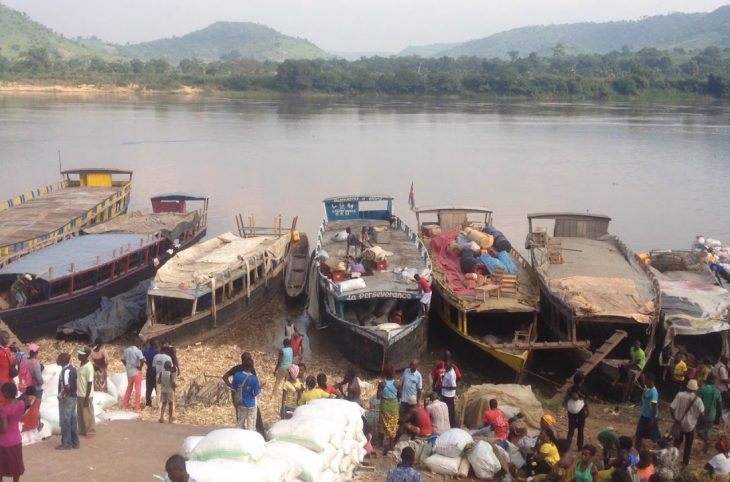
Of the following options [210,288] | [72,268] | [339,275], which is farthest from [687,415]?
[72,268]

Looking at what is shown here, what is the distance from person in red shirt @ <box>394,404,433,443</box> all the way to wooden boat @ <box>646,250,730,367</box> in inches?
282

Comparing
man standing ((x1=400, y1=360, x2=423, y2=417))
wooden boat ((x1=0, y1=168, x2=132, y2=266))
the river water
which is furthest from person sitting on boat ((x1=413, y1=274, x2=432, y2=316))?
wooden boat ((x1=0, y1=168, x2=132, y2=266))

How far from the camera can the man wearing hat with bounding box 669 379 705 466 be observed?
33.8 feet

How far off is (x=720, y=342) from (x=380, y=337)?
746cm

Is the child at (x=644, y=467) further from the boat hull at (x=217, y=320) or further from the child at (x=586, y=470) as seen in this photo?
the boat hull at (x=217, y=320)

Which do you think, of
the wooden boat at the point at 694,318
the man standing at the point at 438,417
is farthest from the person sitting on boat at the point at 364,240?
the man standing at the point at 438,417

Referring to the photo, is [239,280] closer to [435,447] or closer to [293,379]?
[293,379]

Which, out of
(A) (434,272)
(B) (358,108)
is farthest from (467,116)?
(A) (434,272)

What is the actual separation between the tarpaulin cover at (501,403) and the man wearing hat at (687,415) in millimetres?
1943

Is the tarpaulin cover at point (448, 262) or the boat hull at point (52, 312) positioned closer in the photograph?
the boat hull at point (52, 312)

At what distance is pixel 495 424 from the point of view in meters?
10.3

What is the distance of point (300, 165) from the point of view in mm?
49625

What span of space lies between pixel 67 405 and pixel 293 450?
285 cm

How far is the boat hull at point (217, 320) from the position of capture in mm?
17172
